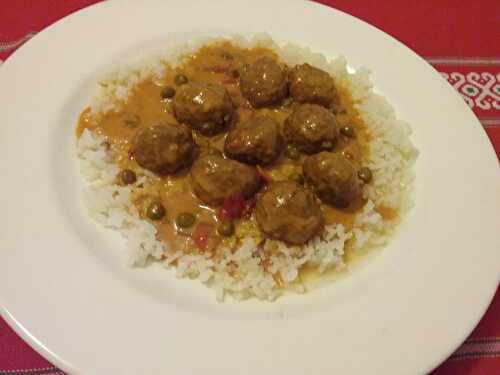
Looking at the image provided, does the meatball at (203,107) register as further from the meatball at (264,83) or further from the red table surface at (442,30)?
the red table surface at (442,30)

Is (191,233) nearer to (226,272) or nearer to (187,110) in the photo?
(226,272)

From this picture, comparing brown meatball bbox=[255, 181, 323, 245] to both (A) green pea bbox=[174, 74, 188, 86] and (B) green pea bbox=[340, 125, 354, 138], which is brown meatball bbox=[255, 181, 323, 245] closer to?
(B) green pea bbox=[340, 125, 354, 138]

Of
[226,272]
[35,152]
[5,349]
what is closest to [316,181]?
[226,272]

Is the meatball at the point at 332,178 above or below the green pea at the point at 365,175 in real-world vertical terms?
above

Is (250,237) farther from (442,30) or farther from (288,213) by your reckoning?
(442,30)

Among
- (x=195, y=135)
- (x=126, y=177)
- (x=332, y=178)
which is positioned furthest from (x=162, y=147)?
(x=332, y=178)

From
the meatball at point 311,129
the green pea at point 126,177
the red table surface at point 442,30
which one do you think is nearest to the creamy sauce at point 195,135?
the green pea at point 126,177
